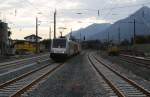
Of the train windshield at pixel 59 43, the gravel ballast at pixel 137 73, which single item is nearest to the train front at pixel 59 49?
the train windshield at pixel 59 43

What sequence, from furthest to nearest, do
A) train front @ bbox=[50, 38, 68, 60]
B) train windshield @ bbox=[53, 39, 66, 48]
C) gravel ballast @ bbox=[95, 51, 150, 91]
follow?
1. train windshield @ bbox=[53, 39, 66, 48]
2. train front @ bbox=[50, 38, 68, 60]
3. gravel ballast @ bbox=[95, 51, 150, 91]

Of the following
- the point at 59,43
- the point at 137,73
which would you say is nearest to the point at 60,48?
the point at 59,43

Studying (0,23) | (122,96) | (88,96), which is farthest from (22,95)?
(0,23)

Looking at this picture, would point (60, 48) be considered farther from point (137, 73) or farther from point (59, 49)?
point (137, 73)

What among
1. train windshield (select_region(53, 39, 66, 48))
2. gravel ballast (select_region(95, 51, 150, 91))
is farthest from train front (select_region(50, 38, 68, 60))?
gravel ballast (select_region(95, 51, 150, 91))

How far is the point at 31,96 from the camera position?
1585 centimetres

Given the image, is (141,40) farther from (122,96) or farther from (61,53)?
(122,96)

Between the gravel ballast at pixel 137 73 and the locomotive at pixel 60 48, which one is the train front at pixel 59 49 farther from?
the gravel ballast at pixel 137 73

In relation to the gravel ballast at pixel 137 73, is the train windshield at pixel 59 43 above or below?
above

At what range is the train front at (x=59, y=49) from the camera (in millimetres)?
49094

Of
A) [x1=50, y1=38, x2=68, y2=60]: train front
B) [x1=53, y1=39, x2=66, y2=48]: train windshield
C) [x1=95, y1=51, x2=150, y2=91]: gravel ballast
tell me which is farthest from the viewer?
[x1=53, y1=39, x2=66, y2=48]: train windshield

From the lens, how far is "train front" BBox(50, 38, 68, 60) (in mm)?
49094

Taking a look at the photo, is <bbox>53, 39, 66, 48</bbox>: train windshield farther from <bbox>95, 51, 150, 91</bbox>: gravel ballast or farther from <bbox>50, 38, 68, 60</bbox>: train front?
<bbox>95, 51, 150, 91</bbox>: gravel ballast

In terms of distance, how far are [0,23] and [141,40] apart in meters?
55.3
